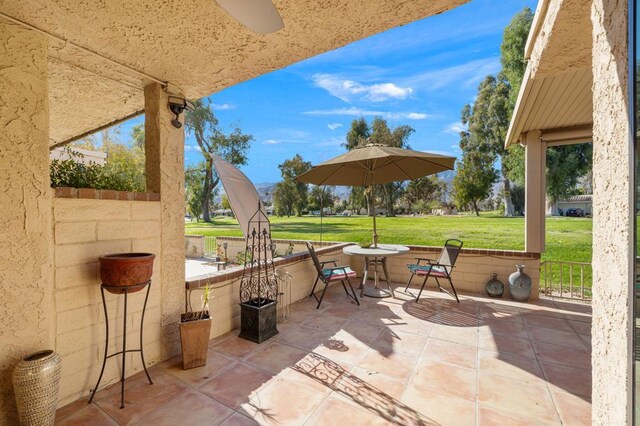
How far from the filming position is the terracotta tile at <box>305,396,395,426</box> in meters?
1.83

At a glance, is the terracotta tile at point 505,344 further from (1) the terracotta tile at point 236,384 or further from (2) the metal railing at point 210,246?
(2) the metal railing at point 210,246

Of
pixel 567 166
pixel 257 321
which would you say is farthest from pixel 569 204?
pixel 257 321

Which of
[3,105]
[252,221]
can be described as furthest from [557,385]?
[3,105]

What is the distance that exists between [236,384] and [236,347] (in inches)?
25.2

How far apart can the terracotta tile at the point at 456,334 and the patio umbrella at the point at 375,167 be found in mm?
1749

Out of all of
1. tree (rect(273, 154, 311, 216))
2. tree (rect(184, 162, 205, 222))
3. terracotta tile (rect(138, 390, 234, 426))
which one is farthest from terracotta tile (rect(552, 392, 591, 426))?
tree (rect(273, 154, 311, 216))

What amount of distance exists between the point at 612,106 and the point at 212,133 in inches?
780

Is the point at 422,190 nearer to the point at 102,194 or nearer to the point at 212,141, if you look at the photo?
the point at 212,141

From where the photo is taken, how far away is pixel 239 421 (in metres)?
1.84

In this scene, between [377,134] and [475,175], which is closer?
[475,175]

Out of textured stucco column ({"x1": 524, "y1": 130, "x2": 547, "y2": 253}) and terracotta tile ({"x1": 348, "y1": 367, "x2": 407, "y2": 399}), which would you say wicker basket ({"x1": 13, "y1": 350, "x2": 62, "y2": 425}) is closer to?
terracotta tile ({"x1": 348, "y1": 367, "x2": 407, "y2": 399})

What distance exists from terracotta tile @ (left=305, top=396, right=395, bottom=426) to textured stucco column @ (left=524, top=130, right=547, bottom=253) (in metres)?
3.89

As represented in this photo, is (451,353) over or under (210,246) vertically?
over

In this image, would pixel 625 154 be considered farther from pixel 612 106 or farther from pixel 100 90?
pixel 100 90
